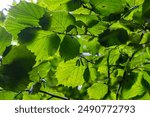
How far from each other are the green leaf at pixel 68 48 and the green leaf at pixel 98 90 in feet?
1.04

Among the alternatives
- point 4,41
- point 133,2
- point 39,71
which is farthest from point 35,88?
point 133,2

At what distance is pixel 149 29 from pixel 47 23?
12.3 inches

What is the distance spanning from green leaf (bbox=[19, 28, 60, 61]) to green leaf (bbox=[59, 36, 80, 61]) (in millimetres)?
21

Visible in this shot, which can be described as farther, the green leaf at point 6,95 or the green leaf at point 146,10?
the green leaf at point 6,95

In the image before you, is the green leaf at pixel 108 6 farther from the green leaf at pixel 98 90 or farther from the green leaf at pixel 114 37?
the green leaf at pixel 98 90

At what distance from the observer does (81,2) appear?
34.6 inches

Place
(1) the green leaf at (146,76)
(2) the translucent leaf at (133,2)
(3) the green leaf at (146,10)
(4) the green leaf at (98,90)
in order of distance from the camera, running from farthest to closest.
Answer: (4) the green leaf at (98,90) → (1) the green leaf at (146,76) → (2) the translucent leaf at (133,2) → (3) the green leaf at (146,10)

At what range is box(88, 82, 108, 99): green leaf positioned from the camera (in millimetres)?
1173

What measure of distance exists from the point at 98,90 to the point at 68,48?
362 millimetres

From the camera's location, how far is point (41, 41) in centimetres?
89

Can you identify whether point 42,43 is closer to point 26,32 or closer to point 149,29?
point 26,32

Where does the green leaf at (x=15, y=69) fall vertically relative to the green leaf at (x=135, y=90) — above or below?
above

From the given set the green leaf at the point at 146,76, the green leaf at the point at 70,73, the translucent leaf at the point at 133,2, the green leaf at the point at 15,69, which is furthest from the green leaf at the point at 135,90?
the green leaf at the point at 15,69

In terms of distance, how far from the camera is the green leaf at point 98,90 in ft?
3.85
